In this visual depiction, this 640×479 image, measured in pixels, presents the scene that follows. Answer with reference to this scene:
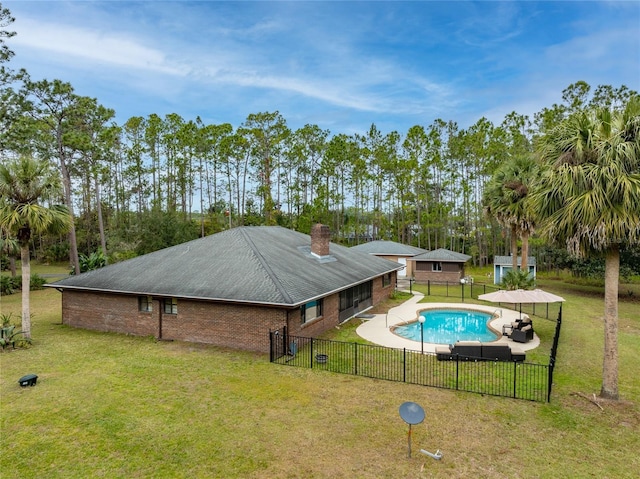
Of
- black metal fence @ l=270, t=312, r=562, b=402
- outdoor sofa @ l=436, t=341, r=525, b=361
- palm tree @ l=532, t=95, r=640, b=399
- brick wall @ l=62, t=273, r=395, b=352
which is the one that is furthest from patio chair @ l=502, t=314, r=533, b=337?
brick wall @ l=62, t=273, r=395, b=352

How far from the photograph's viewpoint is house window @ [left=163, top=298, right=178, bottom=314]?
1634cm

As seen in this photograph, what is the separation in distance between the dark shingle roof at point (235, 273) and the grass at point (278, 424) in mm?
2634

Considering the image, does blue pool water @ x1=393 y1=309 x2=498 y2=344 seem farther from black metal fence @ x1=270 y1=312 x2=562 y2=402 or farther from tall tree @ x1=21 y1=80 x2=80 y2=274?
tall tree @ x1=21 y1=80 x2=80 y2=274

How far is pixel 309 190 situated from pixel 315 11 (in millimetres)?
33576

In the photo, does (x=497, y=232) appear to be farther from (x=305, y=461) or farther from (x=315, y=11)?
(x=305, y=461)

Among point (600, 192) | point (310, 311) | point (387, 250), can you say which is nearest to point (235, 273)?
point (310, 311)

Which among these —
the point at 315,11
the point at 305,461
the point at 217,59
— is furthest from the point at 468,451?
the point at 217,59

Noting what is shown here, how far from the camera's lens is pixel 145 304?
17.1 metres

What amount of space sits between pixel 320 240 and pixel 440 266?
727 inches

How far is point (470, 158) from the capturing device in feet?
154

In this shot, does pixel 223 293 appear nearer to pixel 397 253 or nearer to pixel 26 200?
pixel 26 200

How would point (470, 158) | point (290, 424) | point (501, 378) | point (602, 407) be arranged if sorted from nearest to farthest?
point (290, 424) → point (602, 407) → point (501, 378) → point (470, 158)

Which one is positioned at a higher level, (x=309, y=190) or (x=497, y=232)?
(x=309, y=190)

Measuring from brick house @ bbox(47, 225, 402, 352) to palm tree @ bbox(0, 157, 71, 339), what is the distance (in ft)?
10.5
